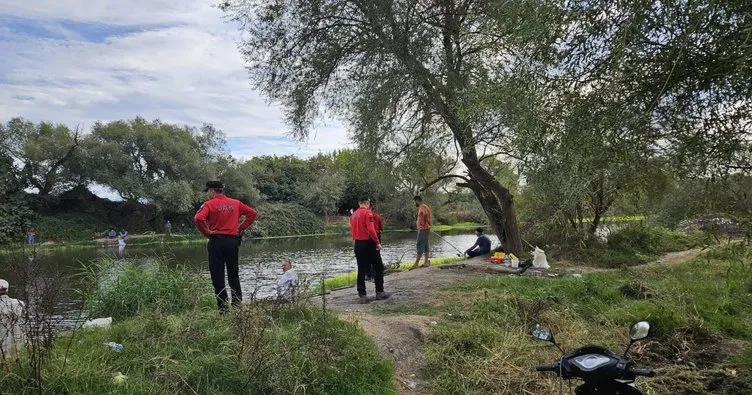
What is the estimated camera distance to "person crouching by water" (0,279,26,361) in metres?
4.38

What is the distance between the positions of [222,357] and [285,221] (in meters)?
47.1

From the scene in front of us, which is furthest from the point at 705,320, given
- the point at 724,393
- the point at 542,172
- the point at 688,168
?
the point at 688,168

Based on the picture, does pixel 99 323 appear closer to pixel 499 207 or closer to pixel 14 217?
pixel 499 207

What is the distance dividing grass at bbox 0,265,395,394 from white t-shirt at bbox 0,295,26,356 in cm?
28

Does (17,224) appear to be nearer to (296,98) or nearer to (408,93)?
(296,98)

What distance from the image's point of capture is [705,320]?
8.09 m

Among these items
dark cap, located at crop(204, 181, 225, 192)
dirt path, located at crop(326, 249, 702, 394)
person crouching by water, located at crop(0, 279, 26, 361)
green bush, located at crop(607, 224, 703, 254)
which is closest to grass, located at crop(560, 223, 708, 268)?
green bush, located at crop(607, 224, 703, 254)

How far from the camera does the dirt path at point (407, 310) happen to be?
19.8 feet

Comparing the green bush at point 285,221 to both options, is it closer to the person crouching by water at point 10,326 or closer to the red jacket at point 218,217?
the red jacket at point 218,217

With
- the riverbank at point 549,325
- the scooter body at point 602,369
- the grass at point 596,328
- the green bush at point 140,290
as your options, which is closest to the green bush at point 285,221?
the riverbank at point 549,325

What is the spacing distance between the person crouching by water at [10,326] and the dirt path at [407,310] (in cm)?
328

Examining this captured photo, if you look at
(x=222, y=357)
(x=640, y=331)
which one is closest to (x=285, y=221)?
(x=222, y=357)

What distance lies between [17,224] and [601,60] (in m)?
41.9

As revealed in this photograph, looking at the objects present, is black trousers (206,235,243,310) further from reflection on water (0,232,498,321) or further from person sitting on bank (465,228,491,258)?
person sitting on bank (465,228,491,258)
